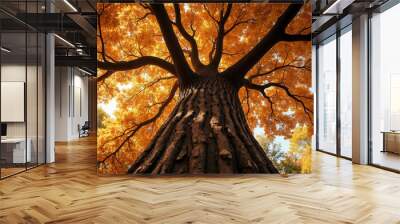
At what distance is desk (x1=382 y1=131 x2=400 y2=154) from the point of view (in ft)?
22.8

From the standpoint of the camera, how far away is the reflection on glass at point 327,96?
32.7 ft

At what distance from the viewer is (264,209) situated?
168 inches

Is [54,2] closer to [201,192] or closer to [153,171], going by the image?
[153,171]

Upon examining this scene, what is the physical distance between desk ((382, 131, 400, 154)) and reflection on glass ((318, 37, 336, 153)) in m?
2.50

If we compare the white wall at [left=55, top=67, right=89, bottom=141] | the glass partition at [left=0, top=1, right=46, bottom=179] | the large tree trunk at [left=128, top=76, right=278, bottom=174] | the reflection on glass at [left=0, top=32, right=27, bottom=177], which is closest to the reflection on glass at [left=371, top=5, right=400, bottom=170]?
the large tree trunk at [left=128, top=76, right=278, bottom=174]

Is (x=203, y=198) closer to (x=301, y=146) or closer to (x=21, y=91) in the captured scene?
(x=301, y=146)

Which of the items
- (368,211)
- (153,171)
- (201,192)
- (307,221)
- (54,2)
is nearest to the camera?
(307,221)

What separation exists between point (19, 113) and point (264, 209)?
499 cm

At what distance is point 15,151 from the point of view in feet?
22.6

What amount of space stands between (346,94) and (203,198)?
573 cm

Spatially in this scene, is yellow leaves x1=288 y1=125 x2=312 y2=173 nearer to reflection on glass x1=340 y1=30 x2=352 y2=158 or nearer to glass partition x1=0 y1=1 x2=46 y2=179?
reflection on glass x1=340 y1=30 x2=352 y2=158

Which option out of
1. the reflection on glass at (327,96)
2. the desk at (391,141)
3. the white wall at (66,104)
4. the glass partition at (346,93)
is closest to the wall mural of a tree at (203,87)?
the desk at (391,141)

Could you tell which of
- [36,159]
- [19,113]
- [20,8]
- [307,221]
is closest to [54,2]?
[20,8]

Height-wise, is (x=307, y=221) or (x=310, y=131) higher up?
(x=310, y=131)
